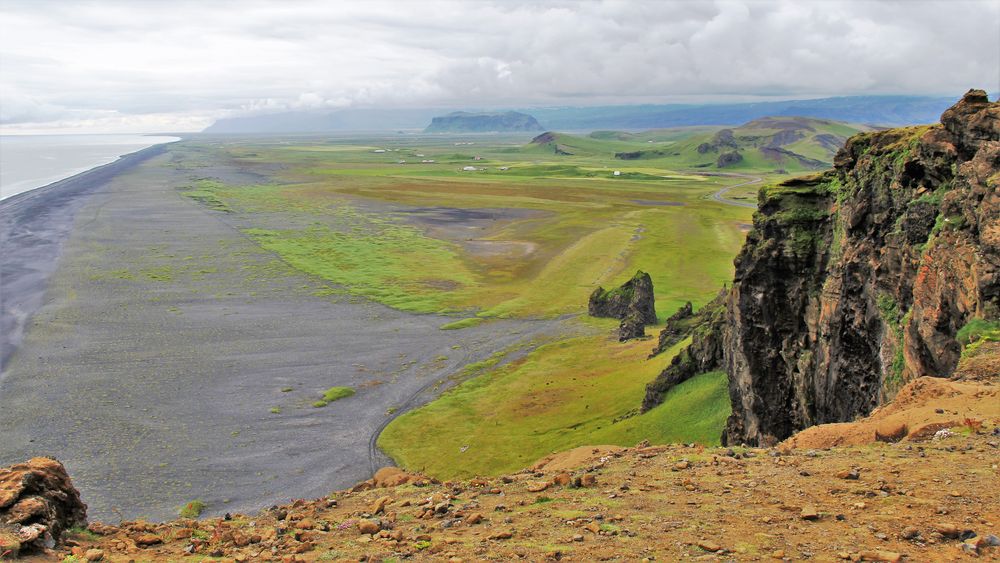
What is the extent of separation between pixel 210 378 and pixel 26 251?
83.1m

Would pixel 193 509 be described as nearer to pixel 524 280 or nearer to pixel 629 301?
pixel 629 301

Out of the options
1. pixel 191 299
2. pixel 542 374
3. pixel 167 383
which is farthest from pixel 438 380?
pixel 191 299

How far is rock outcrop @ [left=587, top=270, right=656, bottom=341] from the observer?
70875 millimetres

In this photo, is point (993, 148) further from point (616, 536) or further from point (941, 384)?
point (616, 536)

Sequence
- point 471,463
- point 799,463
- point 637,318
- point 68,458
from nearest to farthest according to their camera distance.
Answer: point 799,463 < point 471,463 < point 68,458 < point 637,318

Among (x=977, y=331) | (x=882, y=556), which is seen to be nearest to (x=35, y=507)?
(x=882, y=556)

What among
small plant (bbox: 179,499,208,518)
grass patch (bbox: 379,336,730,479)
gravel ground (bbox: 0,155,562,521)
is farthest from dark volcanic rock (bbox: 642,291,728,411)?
small plant (bbox: 179,499,208,518)

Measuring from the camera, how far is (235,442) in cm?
5294

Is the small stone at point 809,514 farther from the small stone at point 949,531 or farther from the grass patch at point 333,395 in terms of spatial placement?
the grass patch at point 333,395

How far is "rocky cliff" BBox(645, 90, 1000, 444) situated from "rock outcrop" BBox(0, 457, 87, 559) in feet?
82.6

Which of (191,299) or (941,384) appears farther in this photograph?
(191,299)

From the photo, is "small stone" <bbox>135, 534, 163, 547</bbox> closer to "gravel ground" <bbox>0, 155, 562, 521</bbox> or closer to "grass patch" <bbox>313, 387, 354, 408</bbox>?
"gravel ground" <bbox>0, 155, 562, 521</bbox>

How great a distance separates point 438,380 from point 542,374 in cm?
982

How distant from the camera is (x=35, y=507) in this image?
48.3 ft
